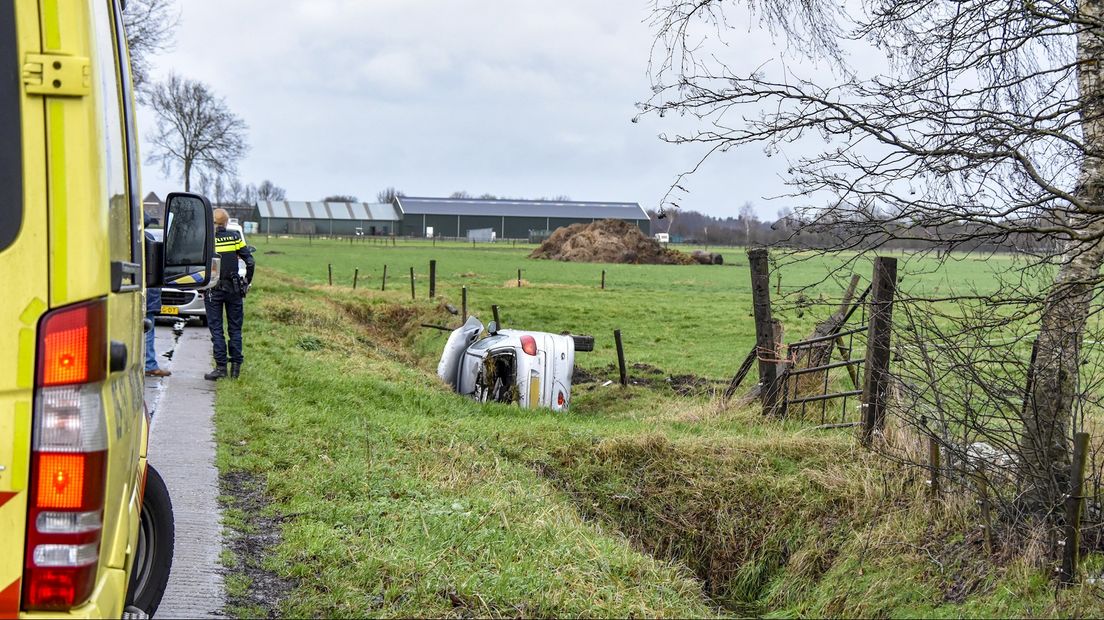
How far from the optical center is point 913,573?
6695 mm

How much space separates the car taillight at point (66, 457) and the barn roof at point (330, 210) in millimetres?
122988

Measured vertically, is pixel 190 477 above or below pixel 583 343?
above

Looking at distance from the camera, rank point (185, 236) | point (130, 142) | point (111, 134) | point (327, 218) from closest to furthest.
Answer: point (111, 134)
point (130, 142)
point (185, 236)
point (327, 218)

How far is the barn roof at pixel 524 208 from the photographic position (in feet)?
395

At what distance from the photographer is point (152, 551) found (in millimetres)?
4578

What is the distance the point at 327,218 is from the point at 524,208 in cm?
2422

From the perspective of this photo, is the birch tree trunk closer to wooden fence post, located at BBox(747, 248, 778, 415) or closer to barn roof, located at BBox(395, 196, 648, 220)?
wooden fence post, located at BBox(747, 248, 778, 415)

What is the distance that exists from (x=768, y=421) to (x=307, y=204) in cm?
12293

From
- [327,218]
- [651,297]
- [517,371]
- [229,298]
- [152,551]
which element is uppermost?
[327,218]

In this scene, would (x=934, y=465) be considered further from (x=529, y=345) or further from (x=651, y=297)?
(x=651, y=297)

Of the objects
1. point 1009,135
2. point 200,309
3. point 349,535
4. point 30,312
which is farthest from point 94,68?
point 200,309

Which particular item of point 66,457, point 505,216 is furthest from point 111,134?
point 505,216

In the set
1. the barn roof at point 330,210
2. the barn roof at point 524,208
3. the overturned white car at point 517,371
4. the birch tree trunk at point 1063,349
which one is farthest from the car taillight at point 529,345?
the barn roof at point 330,210

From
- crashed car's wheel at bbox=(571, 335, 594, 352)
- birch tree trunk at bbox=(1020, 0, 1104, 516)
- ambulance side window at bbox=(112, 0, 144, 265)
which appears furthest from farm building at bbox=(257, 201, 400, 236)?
ambulance side window at bbox=(112, 0, 144, 265)
